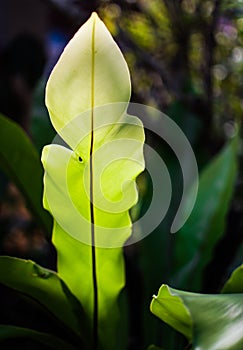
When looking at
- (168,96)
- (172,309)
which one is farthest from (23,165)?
(168,96)

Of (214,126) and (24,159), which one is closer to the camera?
(24,159)

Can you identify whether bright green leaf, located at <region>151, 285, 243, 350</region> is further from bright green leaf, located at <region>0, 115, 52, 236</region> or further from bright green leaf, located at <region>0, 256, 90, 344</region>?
bright green leaf, located at <region>0, 115, 52, 236</region>

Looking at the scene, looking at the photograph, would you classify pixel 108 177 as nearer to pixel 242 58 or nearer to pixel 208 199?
pixel 208 199

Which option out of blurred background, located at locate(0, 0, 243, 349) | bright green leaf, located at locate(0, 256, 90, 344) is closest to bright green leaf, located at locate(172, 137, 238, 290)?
blurred background, located at locate(0, 0, 243, 349)

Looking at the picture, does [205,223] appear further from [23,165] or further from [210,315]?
[210,315]

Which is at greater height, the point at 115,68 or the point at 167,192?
the point at 115,68

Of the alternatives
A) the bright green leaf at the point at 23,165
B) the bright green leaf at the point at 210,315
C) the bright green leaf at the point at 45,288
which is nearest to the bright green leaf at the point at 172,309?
the bright green leaf at the point at 210,315

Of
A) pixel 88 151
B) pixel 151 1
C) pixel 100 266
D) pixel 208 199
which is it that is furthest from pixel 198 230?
pixel 151 1
